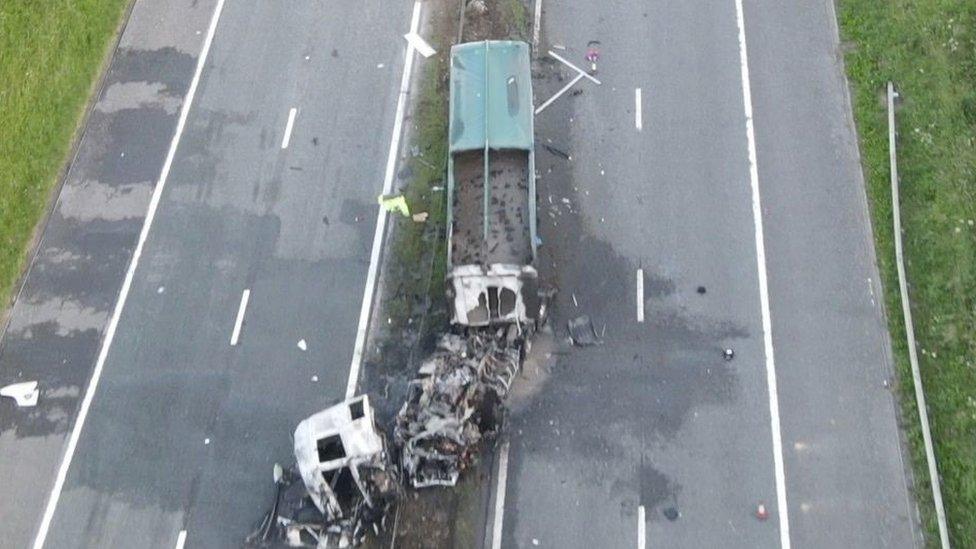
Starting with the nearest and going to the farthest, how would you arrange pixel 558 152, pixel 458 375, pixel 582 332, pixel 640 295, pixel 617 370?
pixel 458 375 → pixel 617 370 → pixel 582 332 → pixel 640 295 → pixel 558 152

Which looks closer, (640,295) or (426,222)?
(640,295)

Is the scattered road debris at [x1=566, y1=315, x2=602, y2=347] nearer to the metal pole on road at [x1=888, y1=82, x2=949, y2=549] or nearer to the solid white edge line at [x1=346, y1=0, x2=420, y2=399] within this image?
the solid white edge line at [x1=346, y1=0, x2=420, y2=399]

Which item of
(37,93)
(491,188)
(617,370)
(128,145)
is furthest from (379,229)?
(37,93)

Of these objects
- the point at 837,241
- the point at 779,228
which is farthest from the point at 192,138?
the point at 837,241

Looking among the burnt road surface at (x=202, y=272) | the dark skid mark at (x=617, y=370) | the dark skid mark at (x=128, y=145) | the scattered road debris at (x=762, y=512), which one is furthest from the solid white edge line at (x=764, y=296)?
the dark skid mark at (x=128, y=145)

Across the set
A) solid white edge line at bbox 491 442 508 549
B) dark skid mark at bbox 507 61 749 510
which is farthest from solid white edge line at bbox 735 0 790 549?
solid white edge line at bbox 491 442 508 549

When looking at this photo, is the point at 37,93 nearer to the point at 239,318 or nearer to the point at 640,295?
the point at 239,318

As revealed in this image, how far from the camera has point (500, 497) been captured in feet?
45.8

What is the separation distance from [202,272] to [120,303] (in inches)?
66.3

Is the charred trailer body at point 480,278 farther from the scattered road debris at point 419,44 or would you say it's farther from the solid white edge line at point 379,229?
the scattered road debris at point 419,44

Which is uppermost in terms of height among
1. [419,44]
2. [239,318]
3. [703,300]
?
[419,44]

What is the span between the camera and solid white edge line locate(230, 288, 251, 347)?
15.8 metres

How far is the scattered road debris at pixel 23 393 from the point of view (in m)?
15.4

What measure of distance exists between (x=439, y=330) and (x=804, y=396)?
21.8 feet
